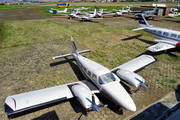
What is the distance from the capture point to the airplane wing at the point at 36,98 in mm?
7254

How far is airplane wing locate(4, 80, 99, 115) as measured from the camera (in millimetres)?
7254

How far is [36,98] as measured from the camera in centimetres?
803

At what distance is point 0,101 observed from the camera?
9461 mm

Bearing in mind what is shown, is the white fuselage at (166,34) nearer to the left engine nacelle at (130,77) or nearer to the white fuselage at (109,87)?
the left engine nacelle at (130,77)

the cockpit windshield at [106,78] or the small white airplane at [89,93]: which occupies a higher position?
the cockpit windshield at [106,78]

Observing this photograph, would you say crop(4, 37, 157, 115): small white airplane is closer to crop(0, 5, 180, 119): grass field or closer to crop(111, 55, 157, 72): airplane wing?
crop(111, 55, 157, 72): airplane wing

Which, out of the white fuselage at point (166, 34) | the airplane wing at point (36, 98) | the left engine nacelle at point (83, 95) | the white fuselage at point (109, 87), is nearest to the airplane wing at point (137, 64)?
the white fuselage at point (109, 87)

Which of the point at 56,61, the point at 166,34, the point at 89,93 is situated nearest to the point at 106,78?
the point at 89,93

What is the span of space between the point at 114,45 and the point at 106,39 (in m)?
3.49

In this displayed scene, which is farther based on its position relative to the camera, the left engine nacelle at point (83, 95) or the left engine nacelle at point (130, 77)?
the left engine nacelle at point (130, 77)

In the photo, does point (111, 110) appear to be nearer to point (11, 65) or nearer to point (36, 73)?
point (36, 73)

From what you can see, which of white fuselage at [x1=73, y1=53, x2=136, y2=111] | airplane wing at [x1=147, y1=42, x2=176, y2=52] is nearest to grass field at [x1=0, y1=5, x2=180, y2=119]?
airplane wing at [x1=147, y1=42, x2=176, y2=52]

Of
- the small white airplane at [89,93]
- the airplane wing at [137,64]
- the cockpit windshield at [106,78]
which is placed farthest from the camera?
the airplane wing at [137,64]

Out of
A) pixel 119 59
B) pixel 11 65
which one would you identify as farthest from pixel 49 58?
pixel 119 59
